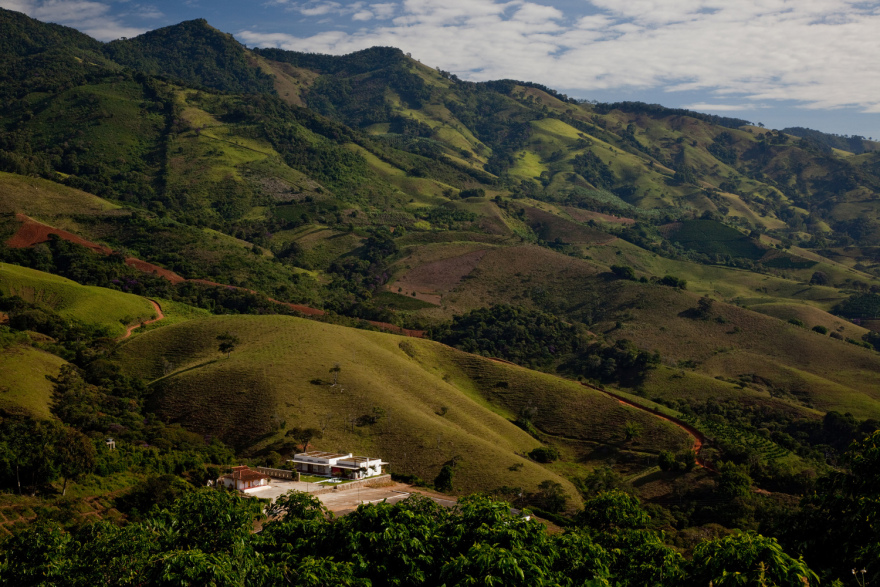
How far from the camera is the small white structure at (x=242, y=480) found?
51.4 metres

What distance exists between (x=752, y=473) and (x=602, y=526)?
39361mm

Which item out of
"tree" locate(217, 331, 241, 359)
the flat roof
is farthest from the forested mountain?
the flat roof

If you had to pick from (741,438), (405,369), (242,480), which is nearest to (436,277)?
(405,369)

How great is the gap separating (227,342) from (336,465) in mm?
30069

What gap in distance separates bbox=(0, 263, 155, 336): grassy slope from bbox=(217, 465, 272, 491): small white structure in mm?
43808

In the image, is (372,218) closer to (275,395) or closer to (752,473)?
(275,395)

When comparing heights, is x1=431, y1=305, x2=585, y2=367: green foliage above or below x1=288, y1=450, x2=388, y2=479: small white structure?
below

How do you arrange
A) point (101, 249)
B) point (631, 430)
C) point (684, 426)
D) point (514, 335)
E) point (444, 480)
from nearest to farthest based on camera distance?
point (444, 480) < point (631, 430) < point (684, 426) < point (101, 249) < point (514, 335)

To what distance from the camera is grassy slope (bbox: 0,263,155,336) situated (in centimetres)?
8812

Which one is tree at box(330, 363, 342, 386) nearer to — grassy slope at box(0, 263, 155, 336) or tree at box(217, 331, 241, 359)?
tree at box(217, 331, 241, 359)

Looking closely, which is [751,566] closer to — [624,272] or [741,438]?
[741,438]

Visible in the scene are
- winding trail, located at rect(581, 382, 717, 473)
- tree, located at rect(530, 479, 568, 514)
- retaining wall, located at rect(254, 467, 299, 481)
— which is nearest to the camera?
tree, located at rect(530, 479, 568, 514)

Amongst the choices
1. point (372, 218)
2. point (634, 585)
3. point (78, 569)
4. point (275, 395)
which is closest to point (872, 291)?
point (372, 218)

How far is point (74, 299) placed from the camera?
91.4 meters
